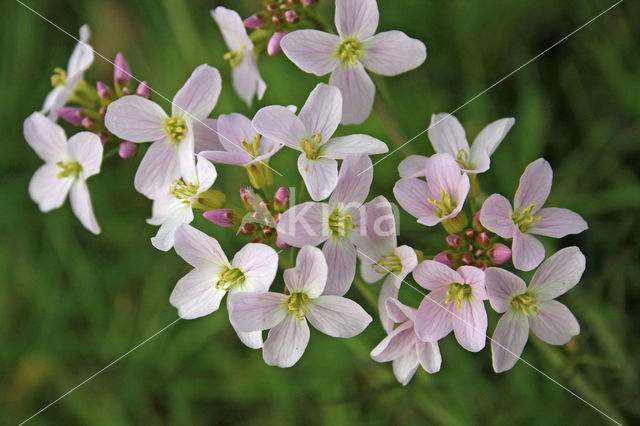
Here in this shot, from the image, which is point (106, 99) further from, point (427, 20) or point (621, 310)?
point (621, 310)

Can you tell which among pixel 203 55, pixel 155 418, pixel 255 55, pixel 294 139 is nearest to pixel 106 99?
pixel 255 55

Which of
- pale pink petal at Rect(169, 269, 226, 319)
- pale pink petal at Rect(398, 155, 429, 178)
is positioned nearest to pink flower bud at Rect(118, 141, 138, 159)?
pale pink petal at Rect(169, 269, 226, 319)

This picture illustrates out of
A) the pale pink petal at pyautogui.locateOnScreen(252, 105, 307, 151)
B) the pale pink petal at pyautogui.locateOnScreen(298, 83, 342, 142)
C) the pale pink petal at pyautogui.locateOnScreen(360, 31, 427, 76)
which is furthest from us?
the pale pink petal at pyautogui.locateOnScreen(360, 31, 427, 76)

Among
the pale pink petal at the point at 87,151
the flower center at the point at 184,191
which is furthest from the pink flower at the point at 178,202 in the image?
the pale pink petal at the point at 87,151

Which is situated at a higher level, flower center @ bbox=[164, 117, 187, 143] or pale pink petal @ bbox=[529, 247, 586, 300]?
flower center @ bbox=[164, 117, 187, 143]

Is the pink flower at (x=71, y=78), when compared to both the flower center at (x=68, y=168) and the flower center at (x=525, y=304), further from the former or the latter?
the flower center at (x=525, y=304)

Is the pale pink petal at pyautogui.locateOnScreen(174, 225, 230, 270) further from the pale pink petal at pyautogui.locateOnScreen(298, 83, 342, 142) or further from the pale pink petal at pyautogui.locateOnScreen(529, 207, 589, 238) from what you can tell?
the pale pink petal at pyautogui.locateOnScreen(529, 207, 589, 238)

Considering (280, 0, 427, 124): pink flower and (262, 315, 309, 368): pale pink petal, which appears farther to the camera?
(280, 0, 427, 124): pink flower
